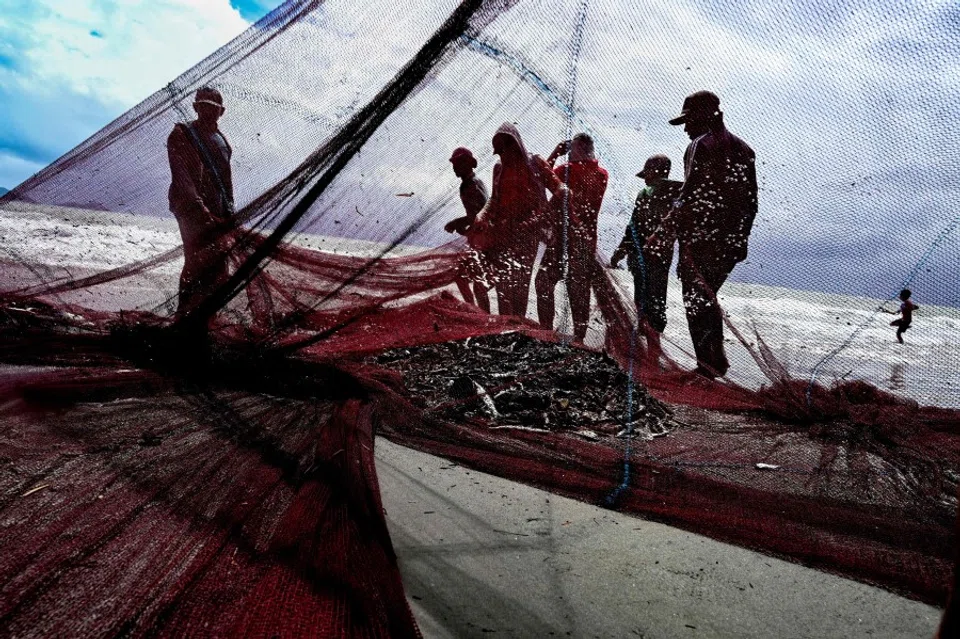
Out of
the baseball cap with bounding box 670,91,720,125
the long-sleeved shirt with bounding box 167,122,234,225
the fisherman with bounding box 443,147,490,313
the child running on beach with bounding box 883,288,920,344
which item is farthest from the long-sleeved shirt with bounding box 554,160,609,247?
the long-sleeved shirt with bounding box 167,122,234,225

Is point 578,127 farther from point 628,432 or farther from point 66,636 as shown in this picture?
point 66,636

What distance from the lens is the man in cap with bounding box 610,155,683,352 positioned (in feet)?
9.82

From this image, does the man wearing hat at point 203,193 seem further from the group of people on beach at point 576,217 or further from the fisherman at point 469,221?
the fisherman at point 469,221

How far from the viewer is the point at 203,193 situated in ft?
10.2

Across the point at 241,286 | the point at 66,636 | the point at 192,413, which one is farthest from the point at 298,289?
the point at 66,636

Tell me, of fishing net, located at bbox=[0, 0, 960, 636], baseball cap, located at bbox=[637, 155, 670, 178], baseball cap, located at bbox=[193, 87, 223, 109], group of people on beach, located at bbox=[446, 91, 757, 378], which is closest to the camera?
fishing net, located at bbox=[0, 0, 960, 636]

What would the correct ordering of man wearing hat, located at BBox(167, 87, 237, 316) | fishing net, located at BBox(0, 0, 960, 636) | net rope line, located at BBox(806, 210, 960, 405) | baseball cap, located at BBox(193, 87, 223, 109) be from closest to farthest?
Result: 1. fishing net, located at BBox(0, 0, 960, 636)
2. net rope line, located at BBox(806, 210, 960, 405)
3. baseball cap, located at BBox(193, 87, 223, 109)
4. man wearing hat, located at BBox(167, 87, 237, 316)

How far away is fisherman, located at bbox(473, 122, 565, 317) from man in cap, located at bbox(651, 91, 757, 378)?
0.71 metres

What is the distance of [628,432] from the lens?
9.46ft

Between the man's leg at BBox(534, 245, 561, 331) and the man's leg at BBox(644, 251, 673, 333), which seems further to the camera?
the man's leg at BBox(534, 245, 561, 331)

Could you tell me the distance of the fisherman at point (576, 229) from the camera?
3146 mm

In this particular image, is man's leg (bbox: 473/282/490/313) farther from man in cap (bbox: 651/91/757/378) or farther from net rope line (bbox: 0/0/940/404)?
net rope line (bbox: 0/0/940/404)

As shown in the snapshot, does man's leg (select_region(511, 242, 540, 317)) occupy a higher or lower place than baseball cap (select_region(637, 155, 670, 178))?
lower

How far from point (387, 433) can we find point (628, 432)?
3.90 feet
